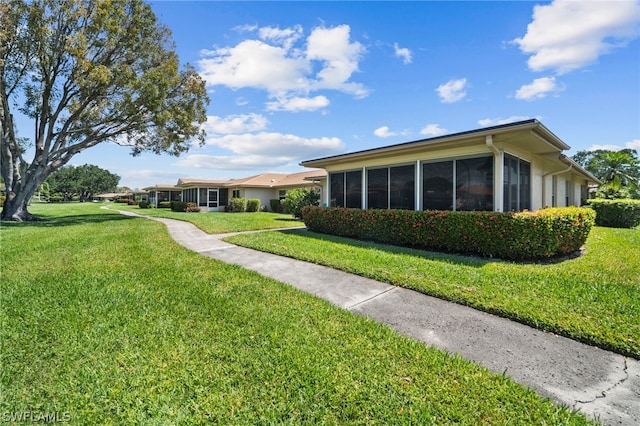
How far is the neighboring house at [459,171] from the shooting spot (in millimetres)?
7723

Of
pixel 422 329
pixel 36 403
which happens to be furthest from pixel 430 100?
pixel 36 403

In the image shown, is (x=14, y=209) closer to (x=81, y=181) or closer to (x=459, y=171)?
(x=459, y=171)

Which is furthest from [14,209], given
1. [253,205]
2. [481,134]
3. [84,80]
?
[481,134]

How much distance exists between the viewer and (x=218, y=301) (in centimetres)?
424

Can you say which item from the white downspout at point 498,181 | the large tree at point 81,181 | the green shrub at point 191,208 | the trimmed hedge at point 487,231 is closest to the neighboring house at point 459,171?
the white downspout at point 498,181

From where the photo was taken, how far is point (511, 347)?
3.14m

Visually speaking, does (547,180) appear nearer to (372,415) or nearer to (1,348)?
(372,415)

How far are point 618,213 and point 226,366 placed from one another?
18360mm

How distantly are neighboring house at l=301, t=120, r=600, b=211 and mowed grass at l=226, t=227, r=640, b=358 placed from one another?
1999mm

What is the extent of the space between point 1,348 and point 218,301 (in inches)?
85.5

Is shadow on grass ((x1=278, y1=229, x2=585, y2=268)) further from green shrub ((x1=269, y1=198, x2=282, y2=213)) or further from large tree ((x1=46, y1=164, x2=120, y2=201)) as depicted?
large tree ((x1=46, y1=164, x2=120, y2=201))

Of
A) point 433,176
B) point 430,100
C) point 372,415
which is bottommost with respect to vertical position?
point 372,415

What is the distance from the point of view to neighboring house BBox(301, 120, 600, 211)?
7.72 meters

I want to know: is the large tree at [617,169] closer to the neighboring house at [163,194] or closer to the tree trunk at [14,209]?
the tree trunk at [14,209]
